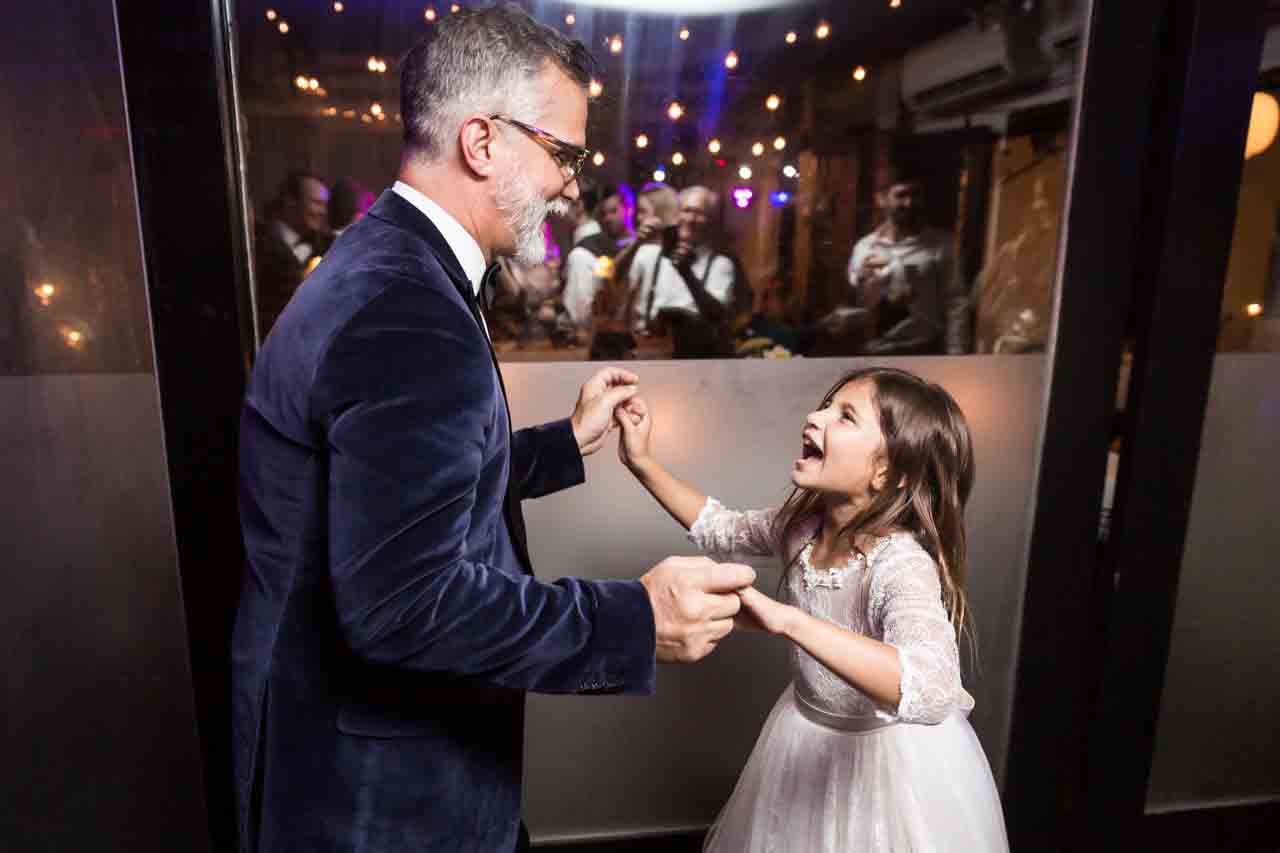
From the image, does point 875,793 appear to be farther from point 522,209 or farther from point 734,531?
point 522,209

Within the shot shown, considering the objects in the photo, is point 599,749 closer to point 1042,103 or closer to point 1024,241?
point 1024,241

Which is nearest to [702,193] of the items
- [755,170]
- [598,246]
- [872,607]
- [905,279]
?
[755,170]

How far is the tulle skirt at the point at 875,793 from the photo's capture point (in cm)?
131

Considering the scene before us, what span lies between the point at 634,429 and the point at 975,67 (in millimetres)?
1080

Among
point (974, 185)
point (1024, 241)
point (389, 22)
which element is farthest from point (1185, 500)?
point (389, 22)

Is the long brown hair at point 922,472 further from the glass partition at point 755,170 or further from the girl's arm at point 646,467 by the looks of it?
the glass partition at point 755,170

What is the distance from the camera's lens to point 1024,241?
1.80 meters

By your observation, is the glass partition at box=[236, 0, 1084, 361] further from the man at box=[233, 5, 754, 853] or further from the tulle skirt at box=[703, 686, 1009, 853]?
the tulle skirt at box=[703, 686, 1009, 853]

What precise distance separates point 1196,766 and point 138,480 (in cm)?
258

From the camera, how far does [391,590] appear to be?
864mm

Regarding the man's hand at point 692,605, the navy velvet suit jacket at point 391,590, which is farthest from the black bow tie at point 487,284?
the man's hand at point 692,605

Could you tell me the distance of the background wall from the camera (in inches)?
72.1

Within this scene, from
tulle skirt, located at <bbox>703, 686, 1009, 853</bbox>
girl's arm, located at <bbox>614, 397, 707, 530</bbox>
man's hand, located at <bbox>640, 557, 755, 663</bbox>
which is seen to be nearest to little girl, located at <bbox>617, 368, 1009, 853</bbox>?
tulle skirt, located at <bbox>703, 686, 1009, 853</bbox>

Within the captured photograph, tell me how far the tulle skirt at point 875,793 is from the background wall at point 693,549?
58 centimetres
